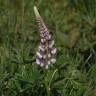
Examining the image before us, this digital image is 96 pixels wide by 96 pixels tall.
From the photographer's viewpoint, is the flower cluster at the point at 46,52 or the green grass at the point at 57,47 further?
the green grass at the point at 57,47

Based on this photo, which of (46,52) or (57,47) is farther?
(57,47)

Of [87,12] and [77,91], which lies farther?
[87,12]

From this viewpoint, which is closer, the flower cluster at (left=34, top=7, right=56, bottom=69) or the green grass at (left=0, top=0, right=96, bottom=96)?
the flower cluster at (left=34, top=7, right=56, bottom=69)

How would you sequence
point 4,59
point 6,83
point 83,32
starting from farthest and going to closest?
point 83,32
point 4,59
point 6,83

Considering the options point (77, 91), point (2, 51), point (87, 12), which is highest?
point (87, 12)

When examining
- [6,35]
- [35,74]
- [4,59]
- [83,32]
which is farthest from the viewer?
[83,32]

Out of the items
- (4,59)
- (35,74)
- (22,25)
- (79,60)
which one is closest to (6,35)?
(22,25)

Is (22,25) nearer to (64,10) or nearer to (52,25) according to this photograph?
(52,25)

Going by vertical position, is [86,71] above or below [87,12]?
below
